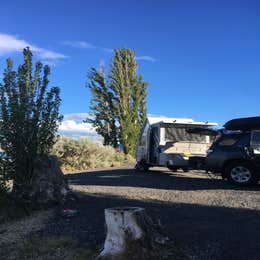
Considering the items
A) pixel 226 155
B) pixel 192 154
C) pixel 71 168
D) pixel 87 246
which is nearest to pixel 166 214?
pixel 87 246

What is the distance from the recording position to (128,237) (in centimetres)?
517

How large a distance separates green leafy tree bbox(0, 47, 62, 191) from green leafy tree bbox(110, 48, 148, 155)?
67.0 ft

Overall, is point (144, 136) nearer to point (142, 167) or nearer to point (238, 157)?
point (142, 167)

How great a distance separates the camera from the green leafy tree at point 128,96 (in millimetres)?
30062

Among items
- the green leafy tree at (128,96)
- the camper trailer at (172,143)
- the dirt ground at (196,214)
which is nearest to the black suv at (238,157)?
the dirt ground at (196,214)

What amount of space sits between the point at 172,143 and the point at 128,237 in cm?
1082

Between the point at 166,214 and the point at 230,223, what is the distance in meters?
1.26

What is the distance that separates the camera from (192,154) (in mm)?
15648

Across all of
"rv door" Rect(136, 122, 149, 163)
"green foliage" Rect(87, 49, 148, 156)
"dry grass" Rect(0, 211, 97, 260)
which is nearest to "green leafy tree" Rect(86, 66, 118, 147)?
"green foliage" Rect(87, 49, 148, 156)

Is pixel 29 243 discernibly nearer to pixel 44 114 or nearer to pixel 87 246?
pixel 87 246

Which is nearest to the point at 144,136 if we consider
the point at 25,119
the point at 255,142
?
the point at 255,142

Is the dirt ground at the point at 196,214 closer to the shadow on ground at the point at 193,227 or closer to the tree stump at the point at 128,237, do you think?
the shadow on ground at the point at 193,227

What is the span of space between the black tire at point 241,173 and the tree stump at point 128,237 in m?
7.09

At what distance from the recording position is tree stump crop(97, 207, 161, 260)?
5.09 metres
